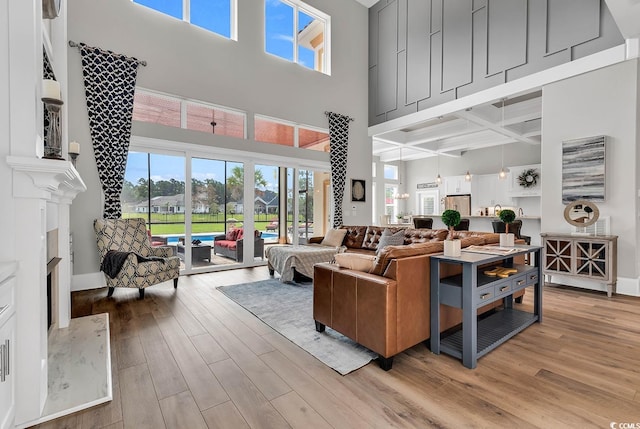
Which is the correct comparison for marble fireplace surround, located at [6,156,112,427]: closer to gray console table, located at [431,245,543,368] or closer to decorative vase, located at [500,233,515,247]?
gray console table, located at [431,245,543,368]

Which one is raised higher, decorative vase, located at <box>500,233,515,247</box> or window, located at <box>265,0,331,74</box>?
window, located at <box>265,0,331,74</box>

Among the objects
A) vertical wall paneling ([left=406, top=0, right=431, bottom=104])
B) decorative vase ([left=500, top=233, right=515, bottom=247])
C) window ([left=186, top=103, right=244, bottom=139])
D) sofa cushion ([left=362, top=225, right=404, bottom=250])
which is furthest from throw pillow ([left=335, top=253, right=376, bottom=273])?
vertical wall paneling ([left=406, top=0, right=431, bottom=104])

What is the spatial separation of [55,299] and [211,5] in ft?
17.4

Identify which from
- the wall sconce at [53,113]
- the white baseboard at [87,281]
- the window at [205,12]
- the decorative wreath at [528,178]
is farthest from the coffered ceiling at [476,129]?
the white baseboard at [87,281]

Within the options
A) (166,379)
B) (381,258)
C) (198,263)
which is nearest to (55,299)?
(166,379)

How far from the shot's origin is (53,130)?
6.12 ft

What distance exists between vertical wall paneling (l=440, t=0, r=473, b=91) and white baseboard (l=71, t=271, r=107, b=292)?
6700 mm

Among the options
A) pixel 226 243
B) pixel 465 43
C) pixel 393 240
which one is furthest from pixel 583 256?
pixel 226 243

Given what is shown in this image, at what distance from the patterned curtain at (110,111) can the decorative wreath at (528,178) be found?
401 inches

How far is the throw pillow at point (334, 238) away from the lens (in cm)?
561

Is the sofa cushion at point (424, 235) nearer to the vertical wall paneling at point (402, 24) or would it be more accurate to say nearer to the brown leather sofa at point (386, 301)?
the brown leather sofa at point (386, 301)

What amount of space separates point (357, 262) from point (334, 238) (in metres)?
3.19

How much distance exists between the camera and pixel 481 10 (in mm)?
5270

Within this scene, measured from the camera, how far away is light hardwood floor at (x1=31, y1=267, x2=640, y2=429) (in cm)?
162
